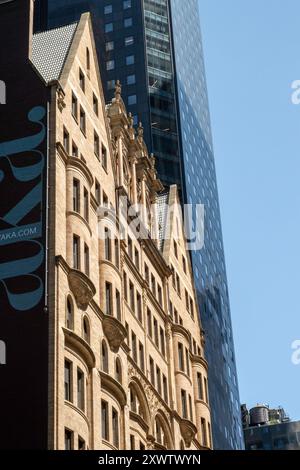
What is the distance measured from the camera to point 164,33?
16938cm

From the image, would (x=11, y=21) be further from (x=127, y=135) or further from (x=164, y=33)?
(x=164, y=33)

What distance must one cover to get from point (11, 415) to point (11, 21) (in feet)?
101

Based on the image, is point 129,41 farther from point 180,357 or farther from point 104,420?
point 104,420

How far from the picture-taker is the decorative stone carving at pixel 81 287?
61.4 metres

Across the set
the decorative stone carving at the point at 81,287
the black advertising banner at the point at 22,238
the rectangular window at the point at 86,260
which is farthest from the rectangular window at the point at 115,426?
the black advertising banner at the point at 22,238

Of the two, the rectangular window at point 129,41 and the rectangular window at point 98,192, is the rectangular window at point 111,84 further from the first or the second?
the rectangular window at point 98,192

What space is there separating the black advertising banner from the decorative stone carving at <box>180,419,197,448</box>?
27956 mm

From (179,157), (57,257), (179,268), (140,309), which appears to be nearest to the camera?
(57,257)

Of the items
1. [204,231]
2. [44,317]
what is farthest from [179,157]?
[44,317]

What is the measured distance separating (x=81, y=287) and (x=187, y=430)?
25.9 metres

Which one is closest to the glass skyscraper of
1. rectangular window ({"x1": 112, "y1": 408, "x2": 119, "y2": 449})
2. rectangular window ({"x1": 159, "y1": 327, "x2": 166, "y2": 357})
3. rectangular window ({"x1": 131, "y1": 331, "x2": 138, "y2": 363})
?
rectangular window ({"x1": 159, "y1": 327, "x2": 166, "y2": 357})

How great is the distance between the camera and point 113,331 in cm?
6669

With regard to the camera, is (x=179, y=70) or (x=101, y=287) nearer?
(x=101, y=287)

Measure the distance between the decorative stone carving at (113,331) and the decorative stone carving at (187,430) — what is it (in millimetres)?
17523
